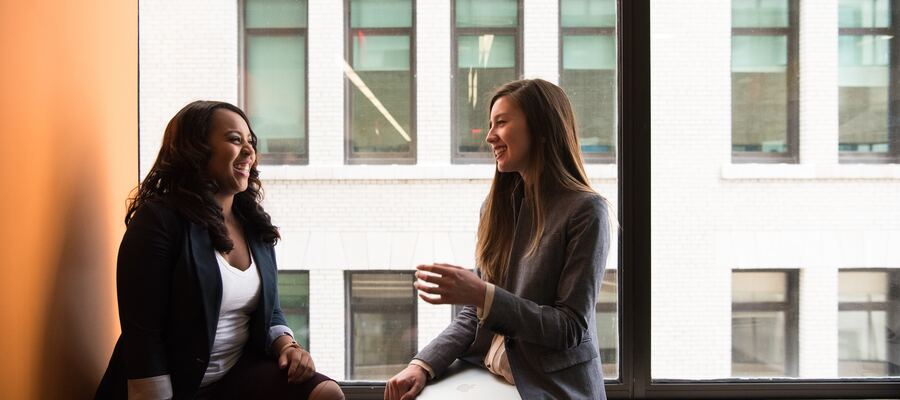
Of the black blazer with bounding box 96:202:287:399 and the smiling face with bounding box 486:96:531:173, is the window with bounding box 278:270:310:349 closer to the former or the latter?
the black blazer with bounding box 96:202:287:399

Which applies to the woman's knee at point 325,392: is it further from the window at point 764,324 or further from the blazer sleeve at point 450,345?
the window at point 764,324

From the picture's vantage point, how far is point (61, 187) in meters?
1.80

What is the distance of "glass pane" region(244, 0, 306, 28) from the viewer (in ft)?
8.25

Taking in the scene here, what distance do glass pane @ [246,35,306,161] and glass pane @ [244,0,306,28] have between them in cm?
5

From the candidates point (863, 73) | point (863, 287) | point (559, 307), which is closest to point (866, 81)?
point (863, 73)

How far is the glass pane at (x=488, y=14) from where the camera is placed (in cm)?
252

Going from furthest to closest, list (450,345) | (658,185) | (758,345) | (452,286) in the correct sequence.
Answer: (758,345) → (658,185) → (450,345) → (452,286)

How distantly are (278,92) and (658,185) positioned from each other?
154 cm

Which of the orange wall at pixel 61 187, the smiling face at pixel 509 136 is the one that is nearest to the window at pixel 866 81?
the smiling face at pixel 509 136

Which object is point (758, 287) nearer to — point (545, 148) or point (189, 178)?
point (545, 148)

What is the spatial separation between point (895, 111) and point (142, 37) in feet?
9.87

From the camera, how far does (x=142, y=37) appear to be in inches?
96.7

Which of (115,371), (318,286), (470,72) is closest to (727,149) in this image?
(470,72)

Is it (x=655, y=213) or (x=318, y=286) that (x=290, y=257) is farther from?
(x=655, y=213)
